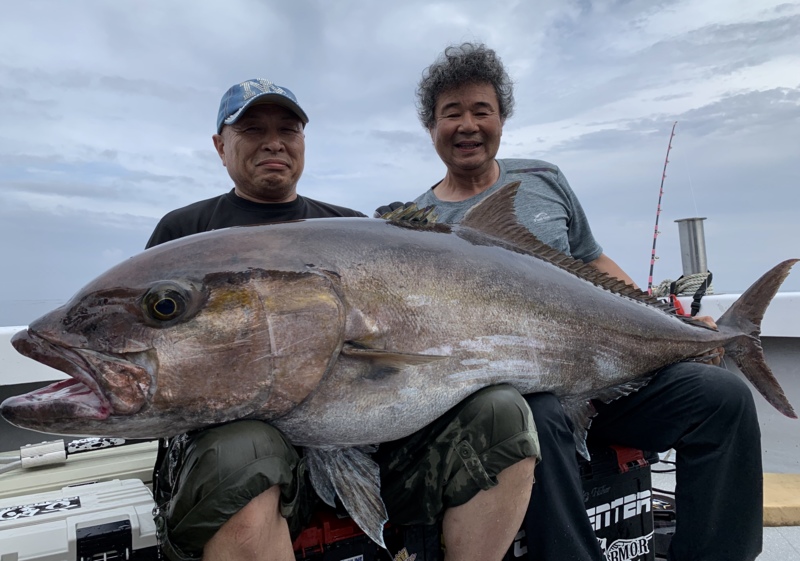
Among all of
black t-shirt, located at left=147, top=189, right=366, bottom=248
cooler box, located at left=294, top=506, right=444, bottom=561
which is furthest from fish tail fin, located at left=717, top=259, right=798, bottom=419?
black t-shirt, located at left=147, top=189, right=366, bottom=248

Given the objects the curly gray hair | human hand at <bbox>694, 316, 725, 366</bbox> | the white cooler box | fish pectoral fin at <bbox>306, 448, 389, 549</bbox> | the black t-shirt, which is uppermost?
the curly gray hair

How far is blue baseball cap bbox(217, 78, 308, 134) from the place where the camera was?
8.82ft

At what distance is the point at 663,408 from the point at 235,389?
5.59ft

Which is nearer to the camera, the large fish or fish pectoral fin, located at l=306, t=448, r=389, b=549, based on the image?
the large fish

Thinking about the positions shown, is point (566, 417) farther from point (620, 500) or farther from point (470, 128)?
point (470, 128)

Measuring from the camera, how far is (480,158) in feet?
10.00

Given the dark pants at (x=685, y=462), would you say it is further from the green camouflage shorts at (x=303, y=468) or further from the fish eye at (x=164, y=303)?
the fish eye at (x=164, y=303)

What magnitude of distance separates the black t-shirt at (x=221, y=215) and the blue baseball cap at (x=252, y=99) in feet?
1.33

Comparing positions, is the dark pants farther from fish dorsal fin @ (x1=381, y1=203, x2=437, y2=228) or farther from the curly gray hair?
the curly gray hair

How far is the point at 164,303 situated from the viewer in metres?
1.49

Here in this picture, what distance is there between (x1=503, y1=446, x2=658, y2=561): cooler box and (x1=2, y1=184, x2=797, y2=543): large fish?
23 cm

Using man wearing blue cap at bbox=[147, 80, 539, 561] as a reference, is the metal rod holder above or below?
above

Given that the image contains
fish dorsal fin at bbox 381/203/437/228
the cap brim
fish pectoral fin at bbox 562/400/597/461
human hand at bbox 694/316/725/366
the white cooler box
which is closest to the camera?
the white cooler box

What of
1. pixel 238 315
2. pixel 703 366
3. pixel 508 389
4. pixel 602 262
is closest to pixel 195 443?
pixel 238 315
